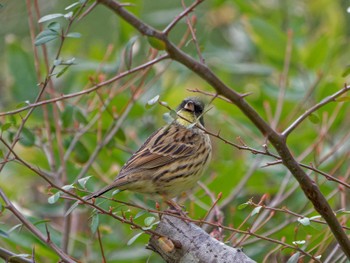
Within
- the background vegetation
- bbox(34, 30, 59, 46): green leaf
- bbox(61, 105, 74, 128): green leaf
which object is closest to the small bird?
the background vegetation

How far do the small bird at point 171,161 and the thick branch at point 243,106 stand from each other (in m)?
1.20

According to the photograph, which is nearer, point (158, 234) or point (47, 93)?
point (158, 234)

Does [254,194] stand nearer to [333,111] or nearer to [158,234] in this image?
[333,111]

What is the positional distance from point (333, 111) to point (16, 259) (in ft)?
7.86

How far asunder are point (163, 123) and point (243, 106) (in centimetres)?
278

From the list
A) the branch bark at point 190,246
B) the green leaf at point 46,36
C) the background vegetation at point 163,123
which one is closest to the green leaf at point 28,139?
the background vegetation at point 163,123

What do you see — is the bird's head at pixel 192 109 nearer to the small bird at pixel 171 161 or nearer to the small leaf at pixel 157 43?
the small bird at pixel 171 161

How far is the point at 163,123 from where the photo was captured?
5.15 meters

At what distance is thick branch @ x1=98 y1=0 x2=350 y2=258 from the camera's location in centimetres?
226

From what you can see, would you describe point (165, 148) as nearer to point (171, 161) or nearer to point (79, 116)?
point (171, 161)

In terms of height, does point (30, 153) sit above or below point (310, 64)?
below

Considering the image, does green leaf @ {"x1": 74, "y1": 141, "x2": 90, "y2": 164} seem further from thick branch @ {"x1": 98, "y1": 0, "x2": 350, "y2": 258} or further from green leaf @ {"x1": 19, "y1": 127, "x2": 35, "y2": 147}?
thick branch @ {"x1": 98, "y1": 0, "x2": 350, "y2": 258}

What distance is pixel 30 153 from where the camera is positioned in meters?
5.01

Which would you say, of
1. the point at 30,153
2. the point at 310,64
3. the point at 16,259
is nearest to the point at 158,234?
the point at 16,259
